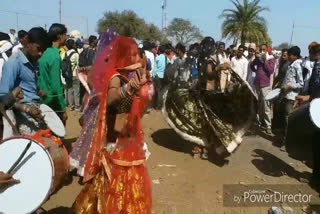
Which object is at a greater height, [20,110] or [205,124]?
[20,110]

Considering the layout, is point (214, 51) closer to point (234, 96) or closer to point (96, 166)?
point (234, 96)

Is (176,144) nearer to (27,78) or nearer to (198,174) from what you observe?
(198,174)

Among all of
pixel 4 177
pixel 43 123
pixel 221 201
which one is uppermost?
pixel 43 123

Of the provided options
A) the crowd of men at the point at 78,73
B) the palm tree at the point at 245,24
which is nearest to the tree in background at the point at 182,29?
the palm tree at the point at 245,24

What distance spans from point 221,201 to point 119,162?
85.8 inches

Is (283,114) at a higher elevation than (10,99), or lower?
lower

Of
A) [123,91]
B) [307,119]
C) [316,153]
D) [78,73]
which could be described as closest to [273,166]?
[316,153]

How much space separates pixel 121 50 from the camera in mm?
2637

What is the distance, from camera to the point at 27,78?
11.9ft

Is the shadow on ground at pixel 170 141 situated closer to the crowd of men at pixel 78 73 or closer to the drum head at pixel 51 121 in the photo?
the crowd of men at pixel 78 73

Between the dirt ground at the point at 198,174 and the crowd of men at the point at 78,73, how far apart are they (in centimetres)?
67

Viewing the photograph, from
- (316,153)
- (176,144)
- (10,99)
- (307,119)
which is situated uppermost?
(10,99)

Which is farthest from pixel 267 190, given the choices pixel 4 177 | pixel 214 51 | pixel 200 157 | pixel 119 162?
pixel 4 177

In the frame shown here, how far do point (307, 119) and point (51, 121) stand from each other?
3.45 metres
